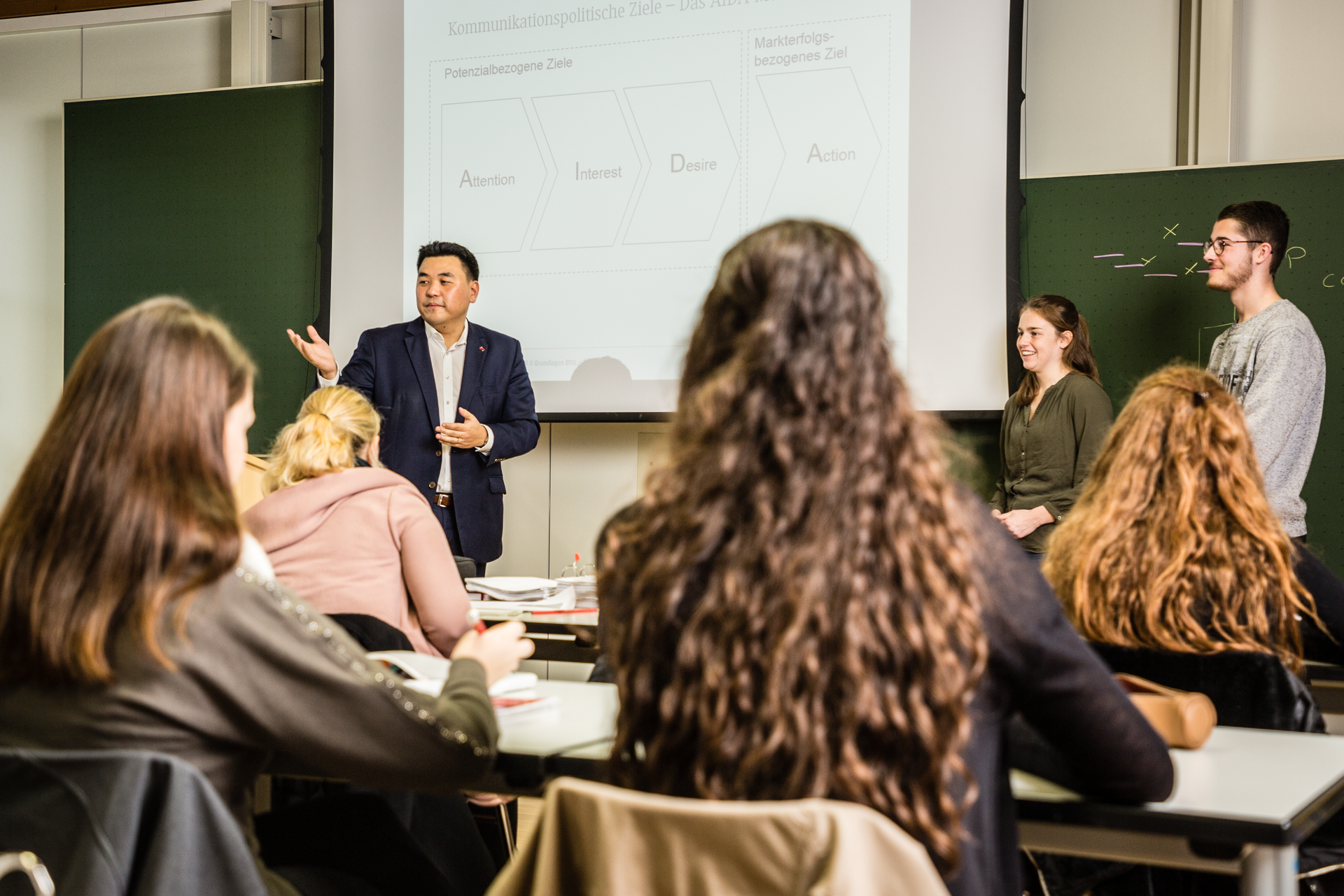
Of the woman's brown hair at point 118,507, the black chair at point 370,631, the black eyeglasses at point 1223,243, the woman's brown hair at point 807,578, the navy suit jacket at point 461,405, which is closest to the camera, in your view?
the woman's brown hair at point 807,578

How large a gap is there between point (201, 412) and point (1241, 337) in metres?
3.08

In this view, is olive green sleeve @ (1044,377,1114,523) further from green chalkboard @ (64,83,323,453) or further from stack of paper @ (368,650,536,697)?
green chalkboard @ (64,83,323,453)

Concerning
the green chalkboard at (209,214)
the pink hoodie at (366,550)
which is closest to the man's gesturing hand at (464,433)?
the green chalkboard at (209,214)

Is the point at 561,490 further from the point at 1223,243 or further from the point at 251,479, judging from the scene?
the point at 1223,243

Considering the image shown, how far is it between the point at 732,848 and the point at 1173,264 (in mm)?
3479

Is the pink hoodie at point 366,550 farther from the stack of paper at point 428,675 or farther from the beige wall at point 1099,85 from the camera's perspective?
the beige wall at point 1099,85

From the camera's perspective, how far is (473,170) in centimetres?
425

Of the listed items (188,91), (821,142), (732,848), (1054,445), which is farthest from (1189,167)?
(188,91)

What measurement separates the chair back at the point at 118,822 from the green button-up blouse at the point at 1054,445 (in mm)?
2922

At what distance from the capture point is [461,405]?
3969mm

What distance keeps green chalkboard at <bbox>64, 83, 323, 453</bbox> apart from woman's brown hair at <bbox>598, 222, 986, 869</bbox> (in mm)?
4025

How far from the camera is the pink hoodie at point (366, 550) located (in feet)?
6.49

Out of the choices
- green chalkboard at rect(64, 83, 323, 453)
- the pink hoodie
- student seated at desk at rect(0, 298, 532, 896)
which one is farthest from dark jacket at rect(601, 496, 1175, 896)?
green chalkboard at rect(64, 83, 323, 453)

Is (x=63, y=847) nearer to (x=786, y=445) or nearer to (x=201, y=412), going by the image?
(x=201, y=412)
